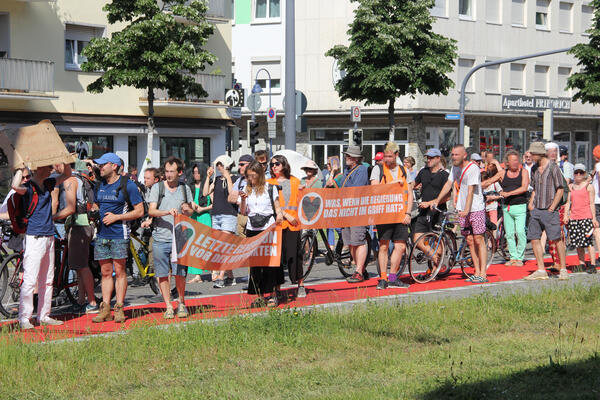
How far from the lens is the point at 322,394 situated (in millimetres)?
6703

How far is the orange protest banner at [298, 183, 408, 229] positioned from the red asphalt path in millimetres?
963

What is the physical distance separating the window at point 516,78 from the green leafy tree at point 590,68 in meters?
11.6

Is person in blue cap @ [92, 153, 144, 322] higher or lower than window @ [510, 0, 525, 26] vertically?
lower

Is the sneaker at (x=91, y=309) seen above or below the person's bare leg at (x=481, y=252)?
below

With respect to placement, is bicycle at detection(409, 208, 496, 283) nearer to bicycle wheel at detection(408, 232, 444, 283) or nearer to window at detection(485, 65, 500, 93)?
bicycle wheel at detection(408, 232, 444, 283)

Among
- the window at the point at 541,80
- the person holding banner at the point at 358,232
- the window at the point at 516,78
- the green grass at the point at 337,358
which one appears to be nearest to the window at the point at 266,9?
the window at the point at 516,78

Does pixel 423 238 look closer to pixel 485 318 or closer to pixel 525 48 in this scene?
pixel 485 318

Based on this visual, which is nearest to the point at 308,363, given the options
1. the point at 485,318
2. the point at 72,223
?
the point at 485,318

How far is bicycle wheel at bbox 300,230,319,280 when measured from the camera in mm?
14180

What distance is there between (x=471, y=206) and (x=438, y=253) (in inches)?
33.5

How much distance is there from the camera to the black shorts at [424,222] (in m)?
14.0

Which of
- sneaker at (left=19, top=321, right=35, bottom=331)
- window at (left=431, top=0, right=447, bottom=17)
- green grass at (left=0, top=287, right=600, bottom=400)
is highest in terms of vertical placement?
window at (left=431, top=0, right=447, bottom=17)

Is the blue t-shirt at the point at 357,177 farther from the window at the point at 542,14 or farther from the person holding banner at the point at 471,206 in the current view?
the window at the point at 542,14

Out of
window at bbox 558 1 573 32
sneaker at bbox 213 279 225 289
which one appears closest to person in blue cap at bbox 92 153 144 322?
sneaker at bbox 213 279 225 289
